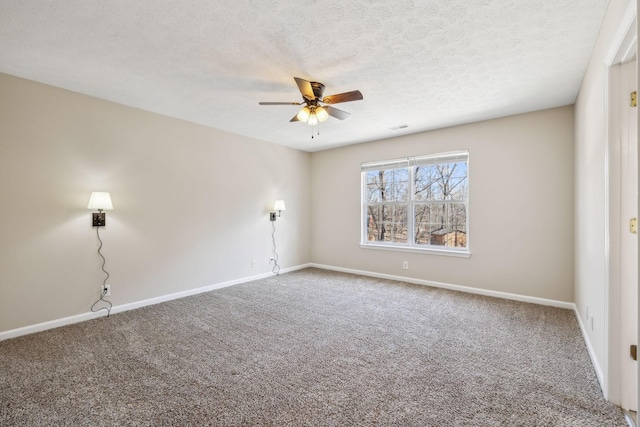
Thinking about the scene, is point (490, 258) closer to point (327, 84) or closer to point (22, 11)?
point (327, 84)

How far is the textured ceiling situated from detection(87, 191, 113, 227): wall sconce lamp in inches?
44.3

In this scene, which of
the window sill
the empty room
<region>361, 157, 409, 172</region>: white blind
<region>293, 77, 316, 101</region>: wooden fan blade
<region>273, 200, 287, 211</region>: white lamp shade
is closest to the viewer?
the empty room

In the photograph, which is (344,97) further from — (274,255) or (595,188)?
(274,255)

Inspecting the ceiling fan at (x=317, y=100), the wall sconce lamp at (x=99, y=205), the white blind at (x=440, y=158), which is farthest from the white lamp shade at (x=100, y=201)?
the white blind at (x=440, y=158)

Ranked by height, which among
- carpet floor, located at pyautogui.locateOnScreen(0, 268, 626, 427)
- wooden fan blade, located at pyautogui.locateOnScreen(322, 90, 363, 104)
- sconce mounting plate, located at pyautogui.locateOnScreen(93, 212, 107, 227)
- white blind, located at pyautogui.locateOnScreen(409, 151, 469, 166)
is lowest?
carpet floor, located at pyautogui.locateOnScreen(0, 268, 626, 427)

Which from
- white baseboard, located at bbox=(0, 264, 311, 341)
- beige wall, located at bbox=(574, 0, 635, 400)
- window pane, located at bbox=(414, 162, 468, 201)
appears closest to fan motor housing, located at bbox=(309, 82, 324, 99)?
beige wall, located at bbox=(574, 0, 635, 400)

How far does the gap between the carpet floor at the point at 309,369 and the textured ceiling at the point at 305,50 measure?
247 cm

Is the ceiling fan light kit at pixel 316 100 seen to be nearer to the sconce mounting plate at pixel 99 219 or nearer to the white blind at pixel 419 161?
the white blind at pixel 419 161

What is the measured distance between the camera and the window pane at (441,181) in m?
4.41

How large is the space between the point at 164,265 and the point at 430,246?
3.97 metres

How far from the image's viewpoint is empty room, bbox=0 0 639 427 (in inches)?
71.9

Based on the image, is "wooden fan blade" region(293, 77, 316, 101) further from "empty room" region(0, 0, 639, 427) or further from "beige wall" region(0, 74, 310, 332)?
"beige wall" region(0, 74, 310, 332)

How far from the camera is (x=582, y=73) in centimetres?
272

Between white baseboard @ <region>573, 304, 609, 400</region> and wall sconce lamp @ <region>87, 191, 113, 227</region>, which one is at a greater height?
wall sconce lamp @ <region>87, 191, 113, 227</region>
